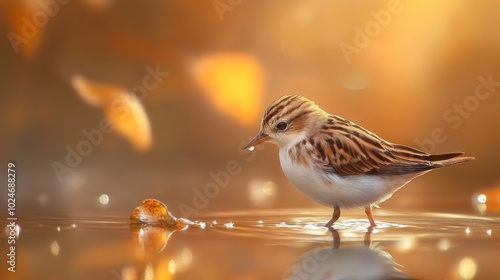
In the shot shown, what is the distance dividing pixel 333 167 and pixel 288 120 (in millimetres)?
129

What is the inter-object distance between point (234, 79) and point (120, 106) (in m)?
0.29

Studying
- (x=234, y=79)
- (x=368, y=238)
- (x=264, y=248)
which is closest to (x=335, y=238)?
(x=368, y=238)

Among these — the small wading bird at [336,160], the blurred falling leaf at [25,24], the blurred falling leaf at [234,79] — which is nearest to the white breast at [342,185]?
the small wading bird at [336,160]

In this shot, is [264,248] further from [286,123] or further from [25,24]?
[25,24]

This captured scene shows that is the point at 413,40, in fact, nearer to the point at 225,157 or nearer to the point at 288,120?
the point at 225,157

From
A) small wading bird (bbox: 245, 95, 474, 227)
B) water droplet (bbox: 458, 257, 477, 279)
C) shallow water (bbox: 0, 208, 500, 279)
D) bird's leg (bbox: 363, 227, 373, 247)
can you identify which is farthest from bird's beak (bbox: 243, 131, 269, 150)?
water droplet (bbox: 458, 257, 477, 279)

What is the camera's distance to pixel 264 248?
5.00ft

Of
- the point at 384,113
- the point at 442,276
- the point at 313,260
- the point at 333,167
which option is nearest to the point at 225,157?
the point at 384,113

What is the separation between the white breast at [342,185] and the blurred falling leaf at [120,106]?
606 millimetres

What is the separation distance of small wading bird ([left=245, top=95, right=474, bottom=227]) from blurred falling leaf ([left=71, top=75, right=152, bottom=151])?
568mm

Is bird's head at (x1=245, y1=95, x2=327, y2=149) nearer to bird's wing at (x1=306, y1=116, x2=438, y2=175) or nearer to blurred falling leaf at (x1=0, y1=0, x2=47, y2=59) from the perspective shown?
bird's wing at (x1=306, y1=116, x2=438, y2=175)

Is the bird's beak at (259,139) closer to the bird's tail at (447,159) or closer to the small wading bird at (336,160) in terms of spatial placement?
the small wading bird at (336,160)

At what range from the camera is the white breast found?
5.78 ft

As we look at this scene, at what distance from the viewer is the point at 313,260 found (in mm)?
1427
